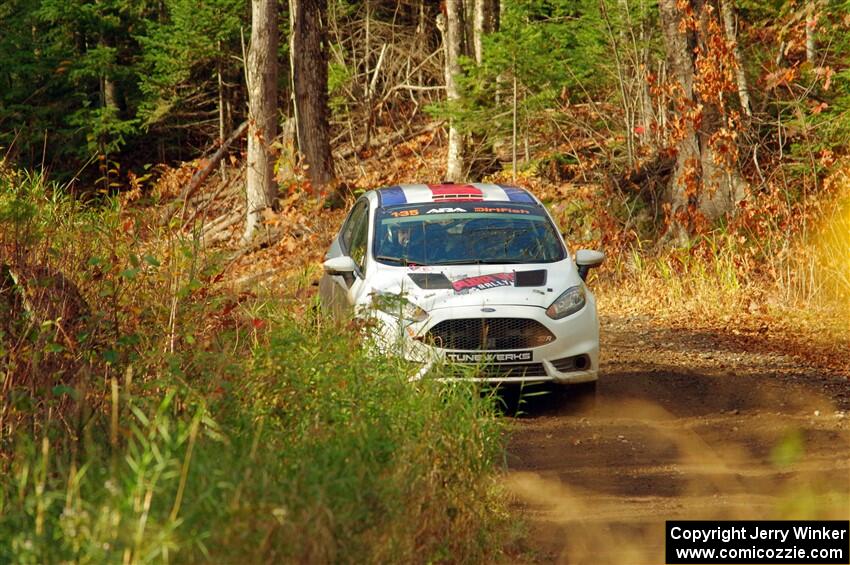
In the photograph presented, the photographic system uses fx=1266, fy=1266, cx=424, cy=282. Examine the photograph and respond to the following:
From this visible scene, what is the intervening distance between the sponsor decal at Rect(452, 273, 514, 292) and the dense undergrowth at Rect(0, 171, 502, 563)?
144 centimetres

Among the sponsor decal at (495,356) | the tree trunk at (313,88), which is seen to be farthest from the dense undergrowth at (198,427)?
the tree trunk at (313,88)

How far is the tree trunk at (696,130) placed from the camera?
698 inches

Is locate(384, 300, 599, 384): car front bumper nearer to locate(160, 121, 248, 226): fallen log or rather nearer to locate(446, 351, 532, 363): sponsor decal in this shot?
locate(446, 351, 532, 363): sponsor decal

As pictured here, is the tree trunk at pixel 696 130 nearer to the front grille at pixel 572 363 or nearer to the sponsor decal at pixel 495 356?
the front grille at pixel 572 363

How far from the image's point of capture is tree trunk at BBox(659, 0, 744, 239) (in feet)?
58.2

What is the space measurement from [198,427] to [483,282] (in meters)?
4.07

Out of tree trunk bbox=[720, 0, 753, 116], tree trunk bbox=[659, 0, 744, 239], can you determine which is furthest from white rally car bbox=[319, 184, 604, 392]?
tree trunk bbox=[720, 0, 753, 116]

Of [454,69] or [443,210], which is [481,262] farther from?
[454,69]

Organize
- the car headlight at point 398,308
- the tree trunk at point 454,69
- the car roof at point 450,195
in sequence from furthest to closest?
the tree trunk at point 454,69, the car roof at point 450,195, the car headlight at point 398,308

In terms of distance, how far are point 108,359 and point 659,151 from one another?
47.0 feet

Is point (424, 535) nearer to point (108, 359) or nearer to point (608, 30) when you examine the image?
point (108, 359)

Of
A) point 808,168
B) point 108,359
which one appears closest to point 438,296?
point 108,359

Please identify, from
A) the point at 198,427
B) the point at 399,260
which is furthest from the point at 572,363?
the point at 198,427

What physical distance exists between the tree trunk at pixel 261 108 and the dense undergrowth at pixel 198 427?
46.3 ft
